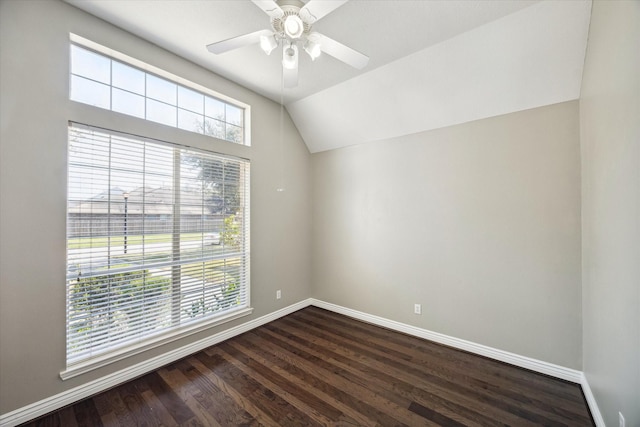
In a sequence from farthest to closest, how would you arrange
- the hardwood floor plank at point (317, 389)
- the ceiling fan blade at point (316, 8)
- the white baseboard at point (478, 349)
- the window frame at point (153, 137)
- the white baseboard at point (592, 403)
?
the white baseboard at point (478, 349) → the window frame at point (153, 137) → the hardwood floor plank at point (317, 389) → the white baseboard at point (592, 403) → the ceiling fan blade at point (316, 8)

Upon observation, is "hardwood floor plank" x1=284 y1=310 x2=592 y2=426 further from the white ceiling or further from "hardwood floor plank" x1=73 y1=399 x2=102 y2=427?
the white ceiling

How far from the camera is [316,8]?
1.32 m

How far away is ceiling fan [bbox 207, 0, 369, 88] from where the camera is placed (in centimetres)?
133

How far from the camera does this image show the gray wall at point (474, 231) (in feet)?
7.25

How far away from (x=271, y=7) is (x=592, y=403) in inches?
132

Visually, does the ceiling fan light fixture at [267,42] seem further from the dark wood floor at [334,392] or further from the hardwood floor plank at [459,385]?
the hardwood floor plank at [459,385]

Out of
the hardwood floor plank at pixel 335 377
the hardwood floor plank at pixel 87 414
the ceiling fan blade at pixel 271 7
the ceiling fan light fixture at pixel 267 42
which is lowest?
the hardwood floor plank at pixel 335 377

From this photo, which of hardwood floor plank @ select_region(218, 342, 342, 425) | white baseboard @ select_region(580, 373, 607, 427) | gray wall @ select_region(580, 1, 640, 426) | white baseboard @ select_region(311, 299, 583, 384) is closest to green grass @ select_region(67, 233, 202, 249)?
hardwood floor plank @ select_region(218, 342, 342, 425)

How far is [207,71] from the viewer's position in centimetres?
273

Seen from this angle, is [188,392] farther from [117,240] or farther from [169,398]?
[117,240]

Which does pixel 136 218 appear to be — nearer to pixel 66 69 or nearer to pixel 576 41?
pixel 66 69

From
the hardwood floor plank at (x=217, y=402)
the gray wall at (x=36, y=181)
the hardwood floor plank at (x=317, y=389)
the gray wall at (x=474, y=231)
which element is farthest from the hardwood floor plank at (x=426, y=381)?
the gray wall at (x=36, y=181)

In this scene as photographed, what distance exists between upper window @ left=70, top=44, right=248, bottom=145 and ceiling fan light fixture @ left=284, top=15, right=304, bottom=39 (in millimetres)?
1684

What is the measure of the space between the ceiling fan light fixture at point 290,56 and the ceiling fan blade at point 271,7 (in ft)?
0.67
